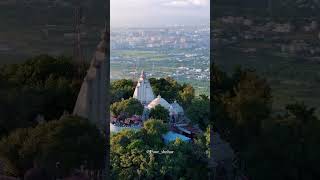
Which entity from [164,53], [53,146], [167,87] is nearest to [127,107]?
[167,87]

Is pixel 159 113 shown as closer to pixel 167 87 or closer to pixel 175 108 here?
pixel 175 108

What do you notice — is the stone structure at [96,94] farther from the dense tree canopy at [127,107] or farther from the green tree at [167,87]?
the green tree at [167,87]

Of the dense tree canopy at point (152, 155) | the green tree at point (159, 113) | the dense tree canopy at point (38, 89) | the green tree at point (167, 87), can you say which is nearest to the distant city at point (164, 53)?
the green tree at point (167, 87)

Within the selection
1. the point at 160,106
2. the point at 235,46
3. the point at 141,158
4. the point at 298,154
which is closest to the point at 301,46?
the point at 235,46

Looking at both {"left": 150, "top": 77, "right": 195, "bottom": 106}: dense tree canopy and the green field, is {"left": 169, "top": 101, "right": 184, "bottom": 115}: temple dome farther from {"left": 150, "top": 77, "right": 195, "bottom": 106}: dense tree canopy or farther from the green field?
the green field

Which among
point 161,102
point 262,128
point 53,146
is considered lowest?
point 53,146

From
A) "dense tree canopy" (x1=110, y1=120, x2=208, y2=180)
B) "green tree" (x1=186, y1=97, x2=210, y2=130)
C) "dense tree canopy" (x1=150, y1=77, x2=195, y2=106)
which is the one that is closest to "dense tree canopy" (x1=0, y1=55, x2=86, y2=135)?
"dense tree canopy" (x1=110, y1=120, x2=208, y2=180)
